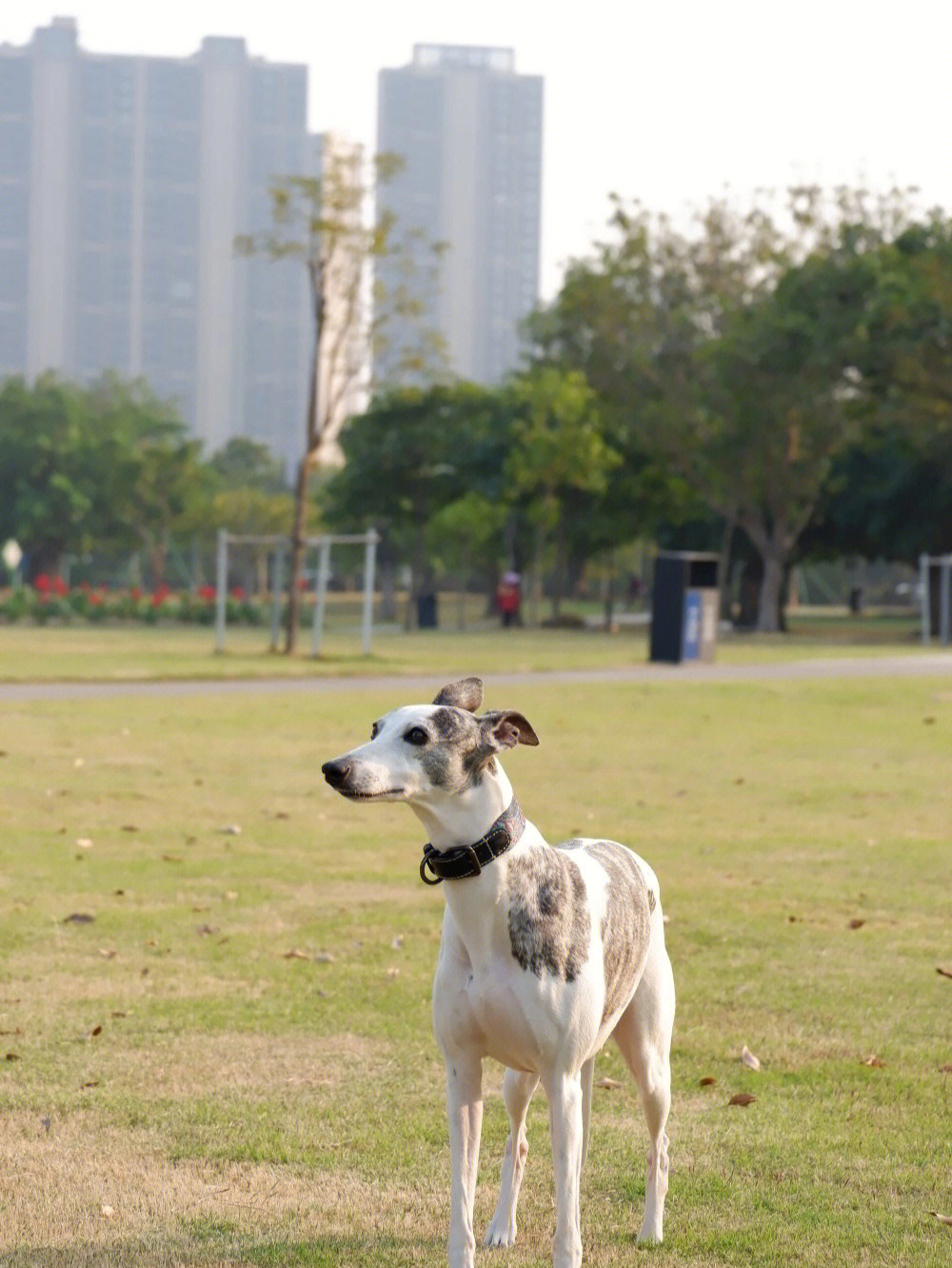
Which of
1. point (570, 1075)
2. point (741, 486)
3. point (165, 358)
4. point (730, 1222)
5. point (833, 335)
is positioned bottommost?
point (730, 1222)

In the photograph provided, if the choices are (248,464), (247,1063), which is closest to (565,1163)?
(247,1063)

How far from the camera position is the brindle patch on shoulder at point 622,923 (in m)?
4.15

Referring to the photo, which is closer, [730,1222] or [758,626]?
[730,1222]

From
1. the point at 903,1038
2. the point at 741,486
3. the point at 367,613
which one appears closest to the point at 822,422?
the point at 741,486

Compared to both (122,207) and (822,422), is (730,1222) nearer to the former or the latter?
(822,422)

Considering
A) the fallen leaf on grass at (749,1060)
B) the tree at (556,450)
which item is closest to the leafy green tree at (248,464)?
the tree at (556,450)

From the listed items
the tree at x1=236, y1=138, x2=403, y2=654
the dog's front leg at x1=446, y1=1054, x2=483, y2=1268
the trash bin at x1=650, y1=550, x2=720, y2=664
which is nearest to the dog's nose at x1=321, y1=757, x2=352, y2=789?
the dog's front leg at x1=446, y1=1054, x2=483, y2=1268

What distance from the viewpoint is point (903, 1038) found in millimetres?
6551

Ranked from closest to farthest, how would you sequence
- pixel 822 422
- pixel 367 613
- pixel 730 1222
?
pixel 730 1222
pixel 367 613
pixel 822 422

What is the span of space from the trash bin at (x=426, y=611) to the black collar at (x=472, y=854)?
152 ft

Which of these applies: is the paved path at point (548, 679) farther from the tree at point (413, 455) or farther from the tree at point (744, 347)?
the tree at point (413, 455)

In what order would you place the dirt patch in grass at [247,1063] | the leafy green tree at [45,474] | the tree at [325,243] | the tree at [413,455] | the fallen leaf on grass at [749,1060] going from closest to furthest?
the dirt patch in grass at [247,1063] < the fallen leaf on grass at [749,1060] < the tree at [325,243] < the tree at [413,455] < the leafy green tree at [45,474]

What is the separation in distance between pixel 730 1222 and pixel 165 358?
13706 cm

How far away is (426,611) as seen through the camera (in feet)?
166
